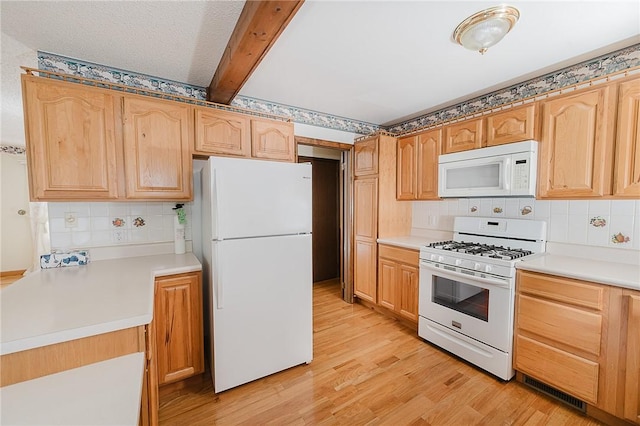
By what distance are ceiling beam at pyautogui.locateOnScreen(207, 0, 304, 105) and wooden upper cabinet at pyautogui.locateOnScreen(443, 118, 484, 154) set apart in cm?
194

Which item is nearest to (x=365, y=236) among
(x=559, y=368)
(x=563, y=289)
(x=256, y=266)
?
(x=256, y=266)

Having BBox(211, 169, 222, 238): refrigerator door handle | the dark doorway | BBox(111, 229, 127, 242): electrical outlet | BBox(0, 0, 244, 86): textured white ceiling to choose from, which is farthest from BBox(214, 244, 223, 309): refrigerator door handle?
the dark doorway

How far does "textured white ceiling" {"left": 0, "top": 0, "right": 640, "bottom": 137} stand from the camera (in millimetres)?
1448

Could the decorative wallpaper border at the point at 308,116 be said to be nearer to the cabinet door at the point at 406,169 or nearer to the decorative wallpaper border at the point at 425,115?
the decorative wallpaper border at the point at 425,115

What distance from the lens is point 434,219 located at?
3.10m

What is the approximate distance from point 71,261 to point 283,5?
7.17 ft

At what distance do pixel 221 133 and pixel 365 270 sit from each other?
228 cm

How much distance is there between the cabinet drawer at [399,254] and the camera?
262 centimetres

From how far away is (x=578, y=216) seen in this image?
6.64ft

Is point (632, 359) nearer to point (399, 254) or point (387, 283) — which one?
point (399, 254)

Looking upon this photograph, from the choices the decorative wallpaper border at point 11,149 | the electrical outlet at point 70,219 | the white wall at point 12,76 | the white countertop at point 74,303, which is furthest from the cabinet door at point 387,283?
the decorative wallpaper border at point 11,149

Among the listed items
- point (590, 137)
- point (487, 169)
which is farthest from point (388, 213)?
point (590, 137)

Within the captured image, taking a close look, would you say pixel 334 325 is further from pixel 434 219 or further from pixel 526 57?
pixel 526 57

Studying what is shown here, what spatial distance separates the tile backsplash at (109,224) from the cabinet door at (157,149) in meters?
0.34
